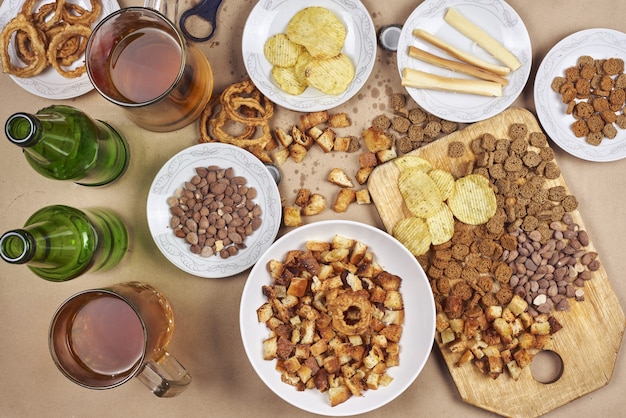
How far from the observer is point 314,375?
1321 mm

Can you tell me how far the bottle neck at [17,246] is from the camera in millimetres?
1123

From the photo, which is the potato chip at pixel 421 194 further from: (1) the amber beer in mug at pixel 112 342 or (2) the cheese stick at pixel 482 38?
(1) the amber beer in mug at pixel 112 342

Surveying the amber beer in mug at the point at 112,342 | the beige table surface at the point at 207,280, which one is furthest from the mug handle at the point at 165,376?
the beige table surface at the point at 207,280

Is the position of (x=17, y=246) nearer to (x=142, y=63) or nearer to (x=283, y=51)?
(x=142, y=63)

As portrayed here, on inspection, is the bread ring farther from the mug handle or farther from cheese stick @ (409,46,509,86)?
cheese stick @ (409,46,509,86)

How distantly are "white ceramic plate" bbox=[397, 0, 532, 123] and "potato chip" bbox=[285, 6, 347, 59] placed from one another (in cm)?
17

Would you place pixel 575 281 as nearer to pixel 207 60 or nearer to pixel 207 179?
pixel 207 179

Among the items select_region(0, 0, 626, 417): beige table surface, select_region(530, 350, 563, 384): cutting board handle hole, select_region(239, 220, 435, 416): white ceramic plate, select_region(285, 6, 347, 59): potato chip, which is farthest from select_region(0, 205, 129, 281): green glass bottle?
select_region(530, 350, 563, 384): cutting board handle hole

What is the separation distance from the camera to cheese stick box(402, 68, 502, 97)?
1.41 metres

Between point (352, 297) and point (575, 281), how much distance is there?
62cm

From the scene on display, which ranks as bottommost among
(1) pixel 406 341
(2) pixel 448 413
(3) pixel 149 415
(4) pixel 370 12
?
(2) pixel 448 413

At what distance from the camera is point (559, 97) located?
1.46 m

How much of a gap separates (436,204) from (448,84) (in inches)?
12.2

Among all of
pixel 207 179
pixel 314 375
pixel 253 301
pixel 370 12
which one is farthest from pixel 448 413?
pixel 370 12
